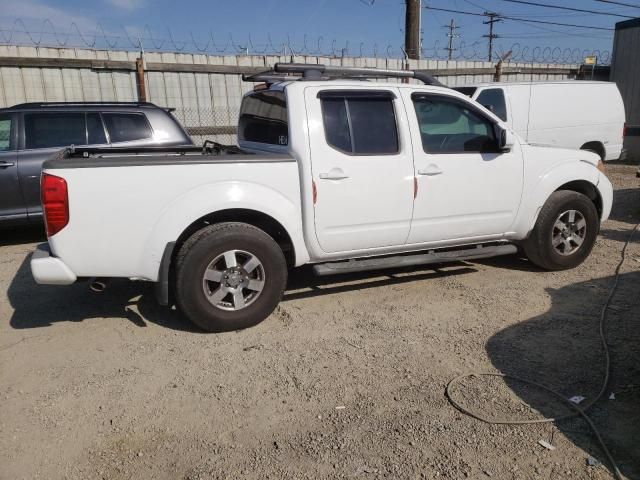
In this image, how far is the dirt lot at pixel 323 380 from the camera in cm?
276

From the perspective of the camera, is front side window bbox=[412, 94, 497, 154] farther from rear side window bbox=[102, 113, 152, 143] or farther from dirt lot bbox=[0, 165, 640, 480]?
rear side window bbox=[102, 113, 152, 143]

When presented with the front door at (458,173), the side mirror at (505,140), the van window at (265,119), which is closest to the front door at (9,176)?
the van window at (265,119)

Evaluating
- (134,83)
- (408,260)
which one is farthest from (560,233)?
(134,83)

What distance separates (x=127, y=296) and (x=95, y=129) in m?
2.97

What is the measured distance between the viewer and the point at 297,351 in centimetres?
395

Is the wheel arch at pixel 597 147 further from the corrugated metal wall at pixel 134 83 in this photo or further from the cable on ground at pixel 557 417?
the cable on ground at pixel 557 417

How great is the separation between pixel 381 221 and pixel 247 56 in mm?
7742

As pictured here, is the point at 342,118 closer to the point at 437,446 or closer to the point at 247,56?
the point at 437,446

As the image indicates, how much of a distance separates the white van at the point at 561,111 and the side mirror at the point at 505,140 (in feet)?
14.4

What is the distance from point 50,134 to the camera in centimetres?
687

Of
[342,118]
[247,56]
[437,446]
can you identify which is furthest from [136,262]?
[247,56]

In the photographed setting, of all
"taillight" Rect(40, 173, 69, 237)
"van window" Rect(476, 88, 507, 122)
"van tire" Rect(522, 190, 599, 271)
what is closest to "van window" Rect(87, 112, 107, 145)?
"taillight" Rect(40, 173, 69, 237)

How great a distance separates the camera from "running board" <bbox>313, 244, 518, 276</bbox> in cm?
455

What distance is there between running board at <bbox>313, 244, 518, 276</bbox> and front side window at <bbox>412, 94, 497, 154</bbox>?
942 mm
